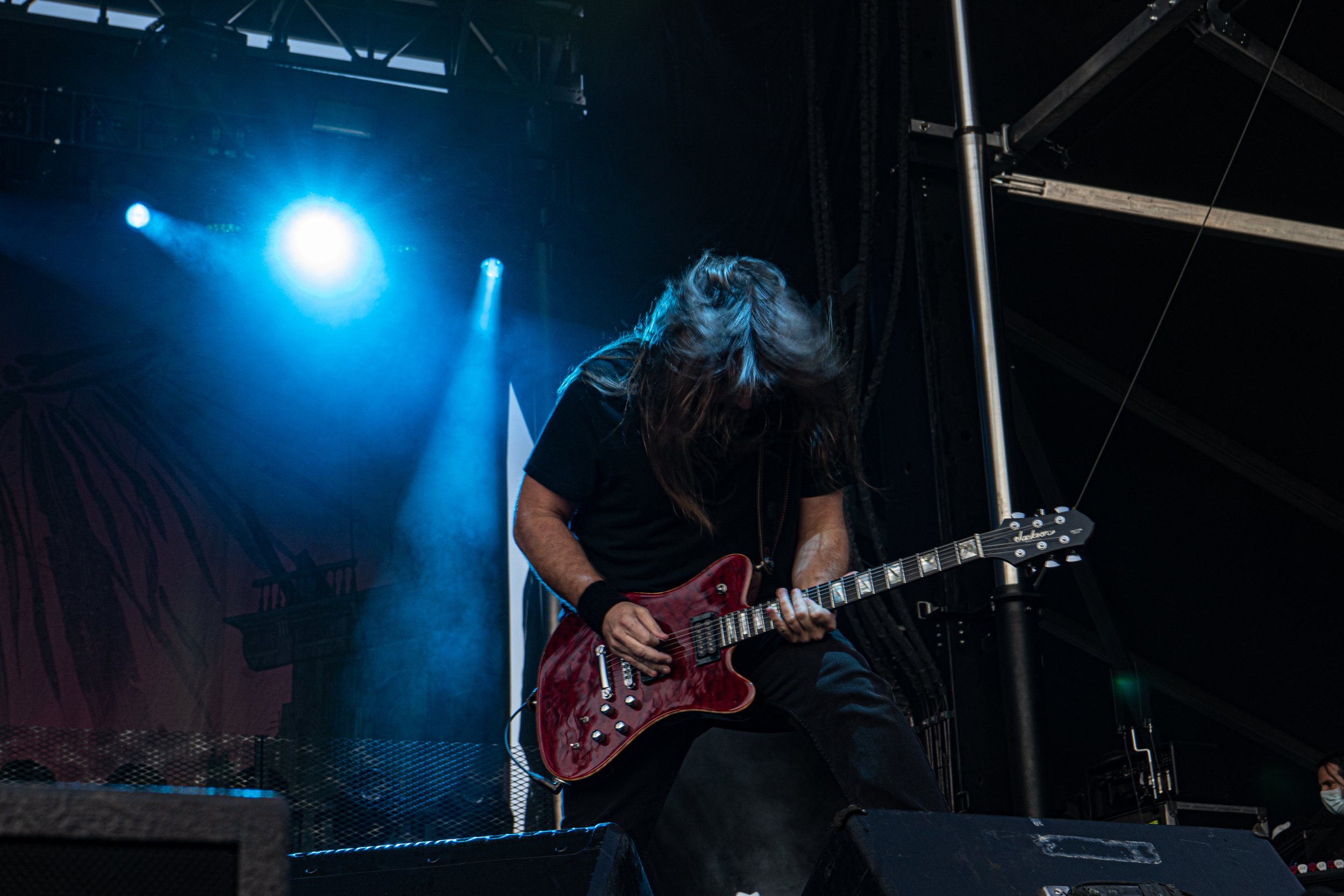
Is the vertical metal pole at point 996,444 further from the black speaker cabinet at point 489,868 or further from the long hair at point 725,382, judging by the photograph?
the black speaker cabinet at point 489,868

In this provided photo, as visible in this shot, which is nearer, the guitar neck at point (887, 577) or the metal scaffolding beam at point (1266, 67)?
the guitar neck at point (887, 577)

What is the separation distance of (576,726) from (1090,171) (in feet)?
8.46

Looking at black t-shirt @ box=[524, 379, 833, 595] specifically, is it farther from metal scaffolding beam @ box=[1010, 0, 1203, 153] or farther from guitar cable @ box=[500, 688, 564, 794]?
metal scaffolding beam @ box=[1010, 0, 1203, 153]

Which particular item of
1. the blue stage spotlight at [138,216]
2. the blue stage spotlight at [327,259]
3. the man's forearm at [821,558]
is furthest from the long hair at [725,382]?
the blue stage spotlight at [138,216]

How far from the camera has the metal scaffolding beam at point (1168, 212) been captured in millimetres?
3178

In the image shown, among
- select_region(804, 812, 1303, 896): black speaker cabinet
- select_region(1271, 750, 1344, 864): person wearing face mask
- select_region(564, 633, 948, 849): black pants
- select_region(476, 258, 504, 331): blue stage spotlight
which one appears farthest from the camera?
select_region(476, 258, 504, 331): blue stage spotlight

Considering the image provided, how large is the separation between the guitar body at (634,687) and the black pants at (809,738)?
3 centimetres

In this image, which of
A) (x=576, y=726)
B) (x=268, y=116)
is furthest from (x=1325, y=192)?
(x=268, y=116)

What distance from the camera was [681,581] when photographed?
2.52 metres

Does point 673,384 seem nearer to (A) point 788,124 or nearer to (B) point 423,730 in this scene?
(A) point 788,124

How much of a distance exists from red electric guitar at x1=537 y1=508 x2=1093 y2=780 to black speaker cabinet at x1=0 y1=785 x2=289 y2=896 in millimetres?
1712

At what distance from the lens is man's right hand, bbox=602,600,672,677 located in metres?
2.34

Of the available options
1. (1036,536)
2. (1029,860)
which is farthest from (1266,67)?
(1029,860)

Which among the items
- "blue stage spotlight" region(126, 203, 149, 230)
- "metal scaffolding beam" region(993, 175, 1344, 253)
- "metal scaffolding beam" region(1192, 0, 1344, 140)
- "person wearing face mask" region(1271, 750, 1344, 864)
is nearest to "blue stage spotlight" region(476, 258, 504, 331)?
"blue stage spotlight" region(126, 203, 149, 230)
